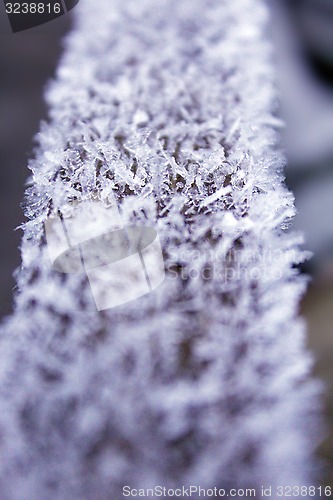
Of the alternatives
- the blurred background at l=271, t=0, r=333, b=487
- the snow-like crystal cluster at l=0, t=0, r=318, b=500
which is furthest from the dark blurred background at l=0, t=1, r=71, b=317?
the blurred background at l=271, t=0, r=333, b=487

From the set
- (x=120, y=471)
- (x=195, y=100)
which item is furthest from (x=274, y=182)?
(x=120, y=471)

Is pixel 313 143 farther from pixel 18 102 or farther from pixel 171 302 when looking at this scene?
pixel 18 102

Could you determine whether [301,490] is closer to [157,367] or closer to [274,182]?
[157,367]

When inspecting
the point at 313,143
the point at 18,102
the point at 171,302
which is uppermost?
the point at 18,102

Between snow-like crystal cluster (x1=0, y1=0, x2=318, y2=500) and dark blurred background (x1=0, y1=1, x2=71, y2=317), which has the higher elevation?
dark blurred background (x1=0, y1=1, x2=71, y2=317)

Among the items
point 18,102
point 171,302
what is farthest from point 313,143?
point 18,102

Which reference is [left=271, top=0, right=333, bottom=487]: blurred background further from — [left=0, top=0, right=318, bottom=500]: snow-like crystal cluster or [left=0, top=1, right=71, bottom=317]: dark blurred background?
[left=0, top=1, right=71, bottom=317]: dark blurred background
